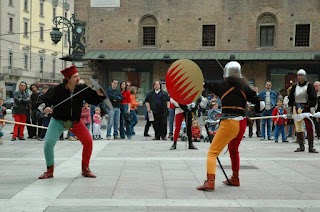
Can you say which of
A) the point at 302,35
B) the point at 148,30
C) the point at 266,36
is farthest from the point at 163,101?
the point at 302,35

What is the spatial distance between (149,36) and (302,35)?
9821 mm

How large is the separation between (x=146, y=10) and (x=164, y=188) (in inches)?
1021

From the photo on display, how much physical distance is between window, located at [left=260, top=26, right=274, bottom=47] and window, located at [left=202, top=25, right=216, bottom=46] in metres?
3.08

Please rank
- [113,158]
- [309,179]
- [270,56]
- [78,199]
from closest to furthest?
[78,199], [309,179], [113,158], [270,56]

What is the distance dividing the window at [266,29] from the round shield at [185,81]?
2407 centimetres

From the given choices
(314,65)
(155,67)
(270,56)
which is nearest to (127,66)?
(155,67)

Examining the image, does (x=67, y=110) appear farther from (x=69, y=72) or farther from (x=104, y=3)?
(x=104, y=3)

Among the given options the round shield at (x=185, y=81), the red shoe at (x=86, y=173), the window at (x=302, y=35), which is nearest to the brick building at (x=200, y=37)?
the window at (x=302, y=35)

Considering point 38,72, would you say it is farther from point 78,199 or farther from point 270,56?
point 78,199

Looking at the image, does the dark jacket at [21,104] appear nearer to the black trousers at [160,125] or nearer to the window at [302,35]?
the black trousers at [160,125]

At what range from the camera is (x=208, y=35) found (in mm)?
31391

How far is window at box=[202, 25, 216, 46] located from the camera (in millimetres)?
31300

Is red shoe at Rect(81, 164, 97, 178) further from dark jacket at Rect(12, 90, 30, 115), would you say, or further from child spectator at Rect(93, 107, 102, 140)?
dark jacket at Rect(12, 90, 30, 115)

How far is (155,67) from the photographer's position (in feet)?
104
